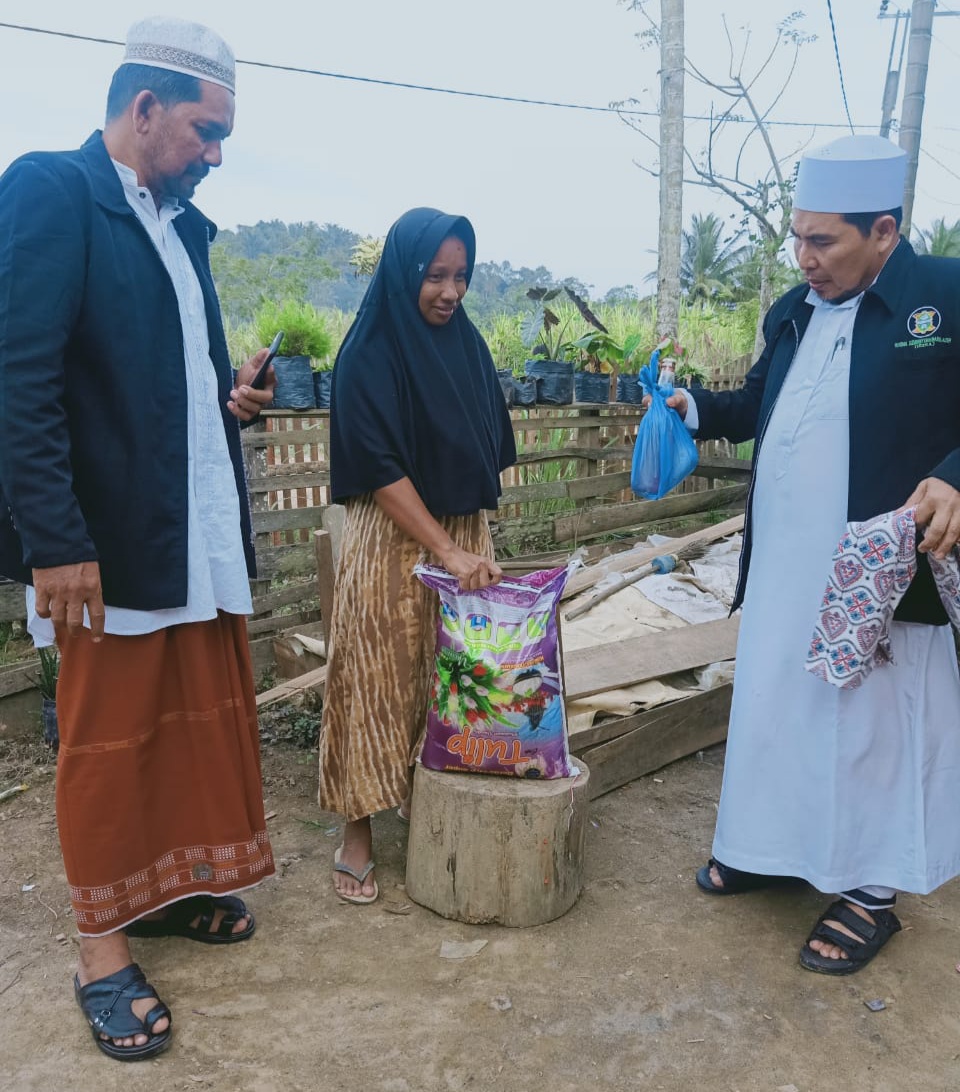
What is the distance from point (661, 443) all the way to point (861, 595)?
933 mm

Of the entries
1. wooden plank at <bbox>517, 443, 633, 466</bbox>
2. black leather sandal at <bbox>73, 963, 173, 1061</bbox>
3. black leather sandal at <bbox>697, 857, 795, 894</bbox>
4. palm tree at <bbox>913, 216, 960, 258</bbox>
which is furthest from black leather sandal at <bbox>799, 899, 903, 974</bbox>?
palm tree at <bbox>913, 216, 960, 258</bbox>

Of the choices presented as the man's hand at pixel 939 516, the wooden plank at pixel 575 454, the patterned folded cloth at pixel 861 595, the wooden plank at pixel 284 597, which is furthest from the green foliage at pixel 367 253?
the man's hand at pixel 939 516

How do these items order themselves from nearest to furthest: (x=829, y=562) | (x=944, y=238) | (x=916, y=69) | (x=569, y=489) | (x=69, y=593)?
(x=69, y=593), (x=829, y=562), (x=569, y=489), (x=916, y=69), (x=944, y=238)

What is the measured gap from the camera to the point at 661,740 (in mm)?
3658

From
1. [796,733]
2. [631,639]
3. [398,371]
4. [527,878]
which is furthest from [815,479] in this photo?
[631,639]

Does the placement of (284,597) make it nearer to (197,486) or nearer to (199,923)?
(199,923)

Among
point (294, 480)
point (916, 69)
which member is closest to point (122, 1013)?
point (294, 480)

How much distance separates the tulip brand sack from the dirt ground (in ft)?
1.77

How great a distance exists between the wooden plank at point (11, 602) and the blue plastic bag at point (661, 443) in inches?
111

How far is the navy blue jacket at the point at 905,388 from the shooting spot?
2.23 m

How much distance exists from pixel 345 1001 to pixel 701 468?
22.8 ft

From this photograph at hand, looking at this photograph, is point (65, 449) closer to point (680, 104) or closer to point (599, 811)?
point (599, 811)

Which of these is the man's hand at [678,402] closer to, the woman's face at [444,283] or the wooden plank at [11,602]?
the woman's face at [444,283]

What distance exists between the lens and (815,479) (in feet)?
7.87
